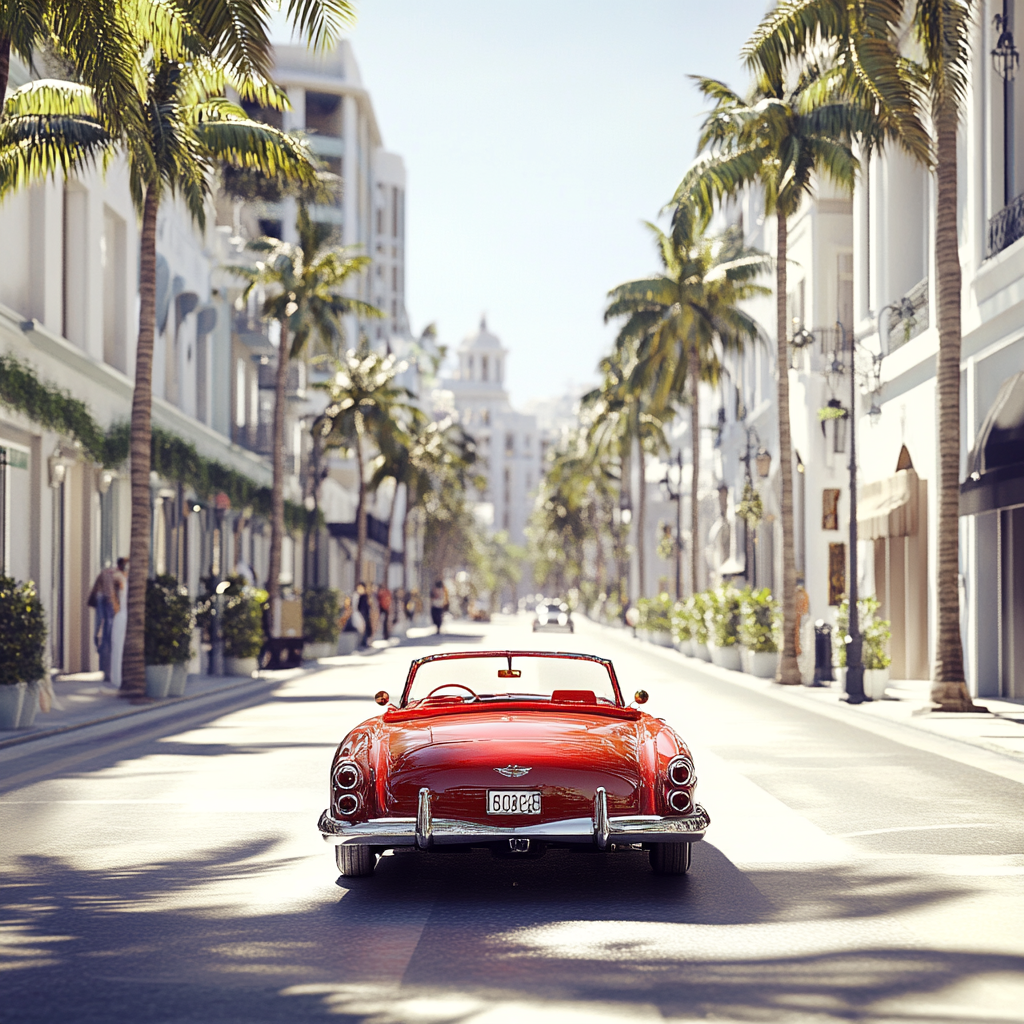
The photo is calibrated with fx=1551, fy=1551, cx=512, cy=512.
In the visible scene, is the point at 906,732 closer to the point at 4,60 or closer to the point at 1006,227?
the point at 1006,227

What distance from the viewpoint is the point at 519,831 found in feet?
25.0

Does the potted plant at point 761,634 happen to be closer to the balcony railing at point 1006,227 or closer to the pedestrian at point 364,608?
the balcony railing at point 1006,227

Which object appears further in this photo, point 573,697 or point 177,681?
point 177,681

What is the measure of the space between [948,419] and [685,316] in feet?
75.9

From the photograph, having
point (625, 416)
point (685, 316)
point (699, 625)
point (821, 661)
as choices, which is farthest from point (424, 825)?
point (625, 416)

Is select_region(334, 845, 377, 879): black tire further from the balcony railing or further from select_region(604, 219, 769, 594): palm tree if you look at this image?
select_region(604, 219, 769, 594): palm tree

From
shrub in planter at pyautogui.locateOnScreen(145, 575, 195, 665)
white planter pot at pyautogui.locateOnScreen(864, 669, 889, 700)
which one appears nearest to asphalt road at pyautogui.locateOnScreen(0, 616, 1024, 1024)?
shrub in planter at pyautogui.locateOnScreen(145, 575, 195, 665)

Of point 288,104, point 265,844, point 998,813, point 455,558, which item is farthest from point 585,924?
point 455,558

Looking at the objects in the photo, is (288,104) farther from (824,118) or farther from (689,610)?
(689,610)

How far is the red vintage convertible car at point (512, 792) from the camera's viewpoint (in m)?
7.69

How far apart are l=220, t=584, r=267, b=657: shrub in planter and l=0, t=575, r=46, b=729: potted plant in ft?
39.5

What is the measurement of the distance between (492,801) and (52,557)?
77.9 feet

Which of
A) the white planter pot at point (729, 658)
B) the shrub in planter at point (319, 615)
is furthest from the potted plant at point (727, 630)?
the shrub in planter at point (319, 615)

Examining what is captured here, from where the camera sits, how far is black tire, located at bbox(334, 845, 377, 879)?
8359mm
